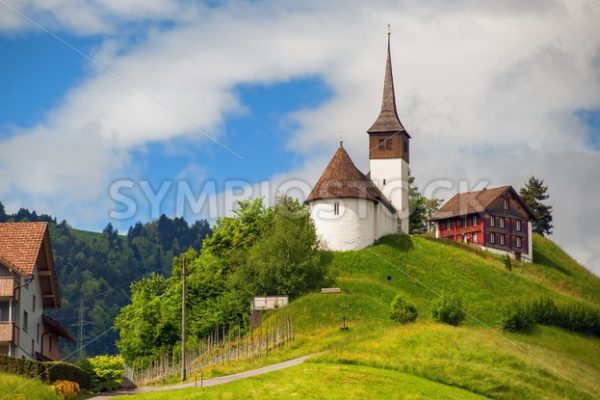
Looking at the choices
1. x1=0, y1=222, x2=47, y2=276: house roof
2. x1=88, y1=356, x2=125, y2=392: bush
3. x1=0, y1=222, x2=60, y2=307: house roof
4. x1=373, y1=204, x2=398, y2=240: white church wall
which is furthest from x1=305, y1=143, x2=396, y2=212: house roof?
x1=88, y1=356, x2=125, y2=392: bush

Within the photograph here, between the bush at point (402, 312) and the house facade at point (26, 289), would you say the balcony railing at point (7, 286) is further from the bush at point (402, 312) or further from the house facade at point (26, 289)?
the bush at point (402, 312)

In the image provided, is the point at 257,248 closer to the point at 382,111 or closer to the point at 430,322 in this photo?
the point at 430,322

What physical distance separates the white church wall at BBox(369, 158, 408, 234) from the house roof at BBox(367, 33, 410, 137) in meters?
3.05

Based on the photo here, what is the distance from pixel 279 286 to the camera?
85438 mm

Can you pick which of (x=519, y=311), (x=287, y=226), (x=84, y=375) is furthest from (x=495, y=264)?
(x=84, y=375)

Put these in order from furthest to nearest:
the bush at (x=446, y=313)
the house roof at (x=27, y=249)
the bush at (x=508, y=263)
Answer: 1. the bush at (x=508, y=263)
2. the bush at (x=446, y=313)
3. the house roof at (x=27, y=249)

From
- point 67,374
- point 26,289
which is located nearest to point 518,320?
point 26,289

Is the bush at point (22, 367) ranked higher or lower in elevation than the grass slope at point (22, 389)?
higher

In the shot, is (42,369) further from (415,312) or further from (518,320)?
(518,320)

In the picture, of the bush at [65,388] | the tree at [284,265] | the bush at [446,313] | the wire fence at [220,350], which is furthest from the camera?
the tree at [284,265]

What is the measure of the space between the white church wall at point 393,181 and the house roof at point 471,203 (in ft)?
40.0

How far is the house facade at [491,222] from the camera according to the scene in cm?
11519

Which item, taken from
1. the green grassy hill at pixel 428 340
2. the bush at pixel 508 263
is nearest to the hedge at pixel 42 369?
the green grassy hill at pixel 428 340

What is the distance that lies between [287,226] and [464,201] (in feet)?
120
